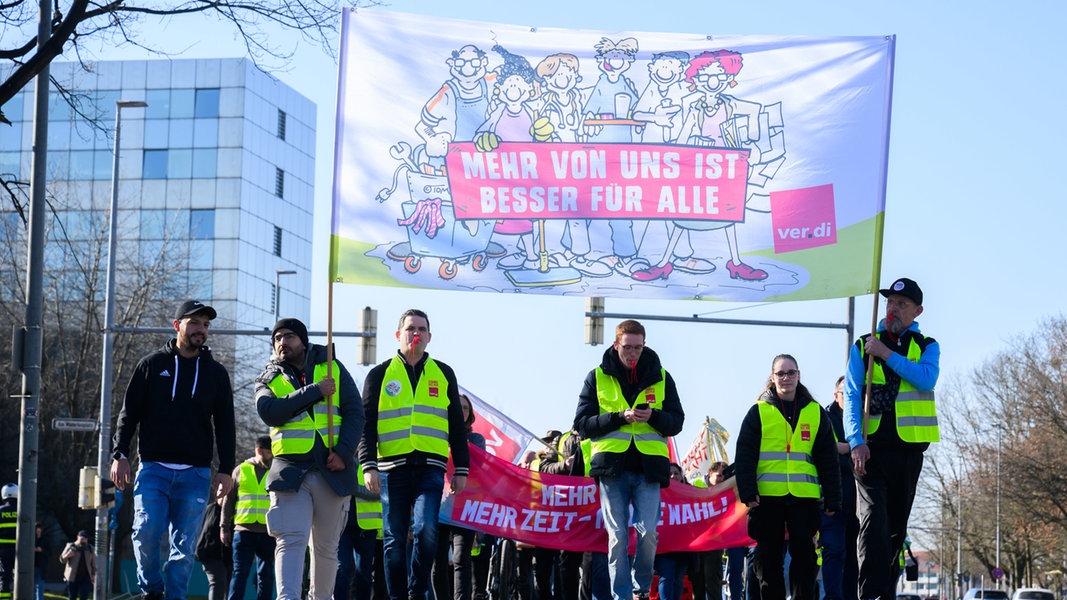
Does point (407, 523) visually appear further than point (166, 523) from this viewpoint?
Yes

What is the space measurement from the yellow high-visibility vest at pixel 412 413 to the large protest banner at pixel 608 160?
1.04 m

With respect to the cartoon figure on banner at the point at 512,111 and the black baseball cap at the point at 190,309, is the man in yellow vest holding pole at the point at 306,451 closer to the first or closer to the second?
the black baseball cap at the point at 190,309

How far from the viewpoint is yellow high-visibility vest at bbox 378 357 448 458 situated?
447 inches

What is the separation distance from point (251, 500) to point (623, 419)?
4631mm

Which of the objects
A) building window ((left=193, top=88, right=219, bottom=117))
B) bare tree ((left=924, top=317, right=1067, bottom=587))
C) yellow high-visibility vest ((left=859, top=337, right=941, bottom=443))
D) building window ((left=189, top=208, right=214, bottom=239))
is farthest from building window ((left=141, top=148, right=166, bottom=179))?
yellow high-visibility vest ((left=859, top=337, right=941, bottom=443))

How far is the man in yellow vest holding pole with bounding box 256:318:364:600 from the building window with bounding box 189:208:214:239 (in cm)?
7105

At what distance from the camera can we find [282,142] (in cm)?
8412

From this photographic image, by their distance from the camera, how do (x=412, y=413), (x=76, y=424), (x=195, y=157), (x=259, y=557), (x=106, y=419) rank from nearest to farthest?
(x=412, y=413) < (x=259, y=557) < (x=76, y=424) < (x=106, y=419) < (x=195, y=157)

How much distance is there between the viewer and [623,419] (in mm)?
11500

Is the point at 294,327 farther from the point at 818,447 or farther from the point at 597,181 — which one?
the point at 818,447

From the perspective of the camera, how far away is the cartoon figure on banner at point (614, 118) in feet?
42.2

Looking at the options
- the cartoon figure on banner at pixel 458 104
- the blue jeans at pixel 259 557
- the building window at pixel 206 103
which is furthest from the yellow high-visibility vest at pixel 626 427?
the building window at pixel 206 103

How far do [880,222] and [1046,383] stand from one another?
54.7m

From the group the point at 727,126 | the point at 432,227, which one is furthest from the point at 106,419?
the point at 727,126
